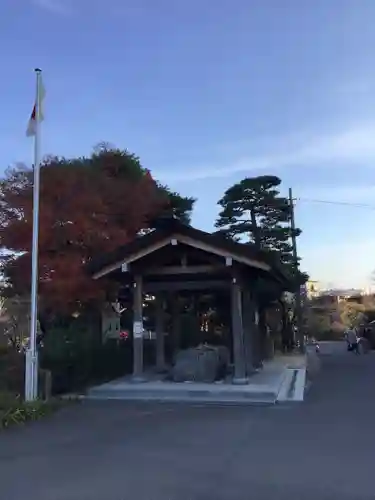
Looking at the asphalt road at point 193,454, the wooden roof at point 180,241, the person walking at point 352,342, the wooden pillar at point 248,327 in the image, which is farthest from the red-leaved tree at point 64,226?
the person walking at point 352,342

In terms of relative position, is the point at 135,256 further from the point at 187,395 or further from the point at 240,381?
the point at 240,381

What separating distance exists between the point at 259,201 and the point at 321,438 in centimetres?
2215

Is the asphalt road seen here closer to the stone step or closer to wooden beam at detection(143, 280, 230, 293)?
the stone step

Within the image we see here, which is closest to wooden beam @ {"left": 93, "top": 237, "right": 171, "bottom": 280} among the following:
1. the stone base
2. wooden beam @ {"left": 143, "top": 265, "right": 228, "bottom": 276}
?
wooden beam @ {"left": 143, "top": 265, "right": 228, "bottom": 276}

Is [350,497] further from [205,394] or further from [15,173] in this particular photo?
[15,173]

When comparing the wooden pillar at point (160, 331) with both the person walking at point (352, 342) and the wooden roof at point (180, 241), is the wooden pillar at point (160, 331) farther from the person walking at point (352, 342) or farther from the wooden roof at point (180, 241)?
the person walking at point (352, 342)

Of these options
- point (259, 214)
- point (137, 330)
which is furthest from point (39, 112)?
point (259, 214)

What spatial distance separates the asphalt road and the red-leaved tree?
19.0ft

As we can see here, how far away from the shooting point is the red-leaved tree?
17.0m

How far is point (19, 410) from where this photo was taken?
1012cm

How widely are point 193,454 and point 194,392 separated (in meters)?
5.61

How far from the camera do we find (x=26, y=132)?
12.7 meters

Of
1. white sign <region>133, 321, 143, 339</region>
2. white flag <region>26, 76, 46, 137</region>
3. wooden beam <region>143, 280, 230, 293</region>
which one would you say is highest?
white flag <region>26, 76, 46, 137</region>

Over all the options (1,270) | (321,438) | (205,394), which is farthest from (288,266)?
(321,438)
